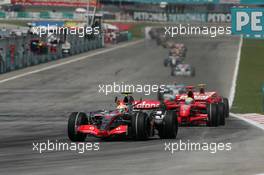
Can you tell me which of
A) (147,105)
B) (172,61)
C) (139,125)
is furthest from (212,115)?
(172,61)

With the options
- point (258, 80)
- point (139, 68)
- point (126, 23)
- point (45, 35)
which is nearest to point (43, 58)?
point (45, 35)

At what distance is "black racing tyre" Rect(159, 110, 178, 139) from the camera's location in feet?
69.7

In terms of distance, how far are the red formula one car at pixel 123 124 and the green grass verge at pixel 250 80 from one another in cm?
1143

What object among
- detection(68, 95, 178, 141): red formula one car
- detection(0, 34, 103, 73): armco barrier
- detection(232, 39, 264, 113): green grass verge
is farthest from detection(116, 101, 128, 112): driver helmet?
detection(0, 34, 103, 73): armco barrier

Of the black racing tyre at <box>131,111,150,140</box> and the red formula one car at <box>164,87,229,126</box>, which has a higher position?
the black racing tyre at <box>131,111,150,140</box>

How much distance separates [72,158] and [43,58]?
45.6 metres

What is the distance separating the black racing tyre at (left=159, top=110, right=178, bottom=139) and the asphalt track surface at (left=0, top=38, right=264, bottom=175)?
0.80 ft

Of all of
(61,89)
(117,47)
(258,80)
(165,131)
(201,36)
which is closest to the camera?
(165,131)

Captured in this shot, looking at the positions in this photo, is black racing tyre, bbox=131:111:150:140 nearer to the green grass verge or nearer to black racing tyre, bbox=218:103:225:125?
black racing tyre, bbox=218:103:225:125

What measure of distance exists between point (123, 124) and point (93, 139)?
1.01 meters

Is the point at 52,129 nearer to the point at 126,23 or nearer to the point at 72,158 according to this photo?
the point at 72,158

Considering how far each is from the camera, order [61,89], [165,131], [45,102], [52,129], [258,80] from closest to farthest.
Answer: [165,131]
[52,129]
[45,102]
[61,89]
[258,80]

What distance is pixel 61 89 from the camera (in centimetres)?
4412

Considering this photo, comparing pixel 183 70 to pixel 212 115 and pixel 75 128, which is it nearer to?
pixel 212 115
